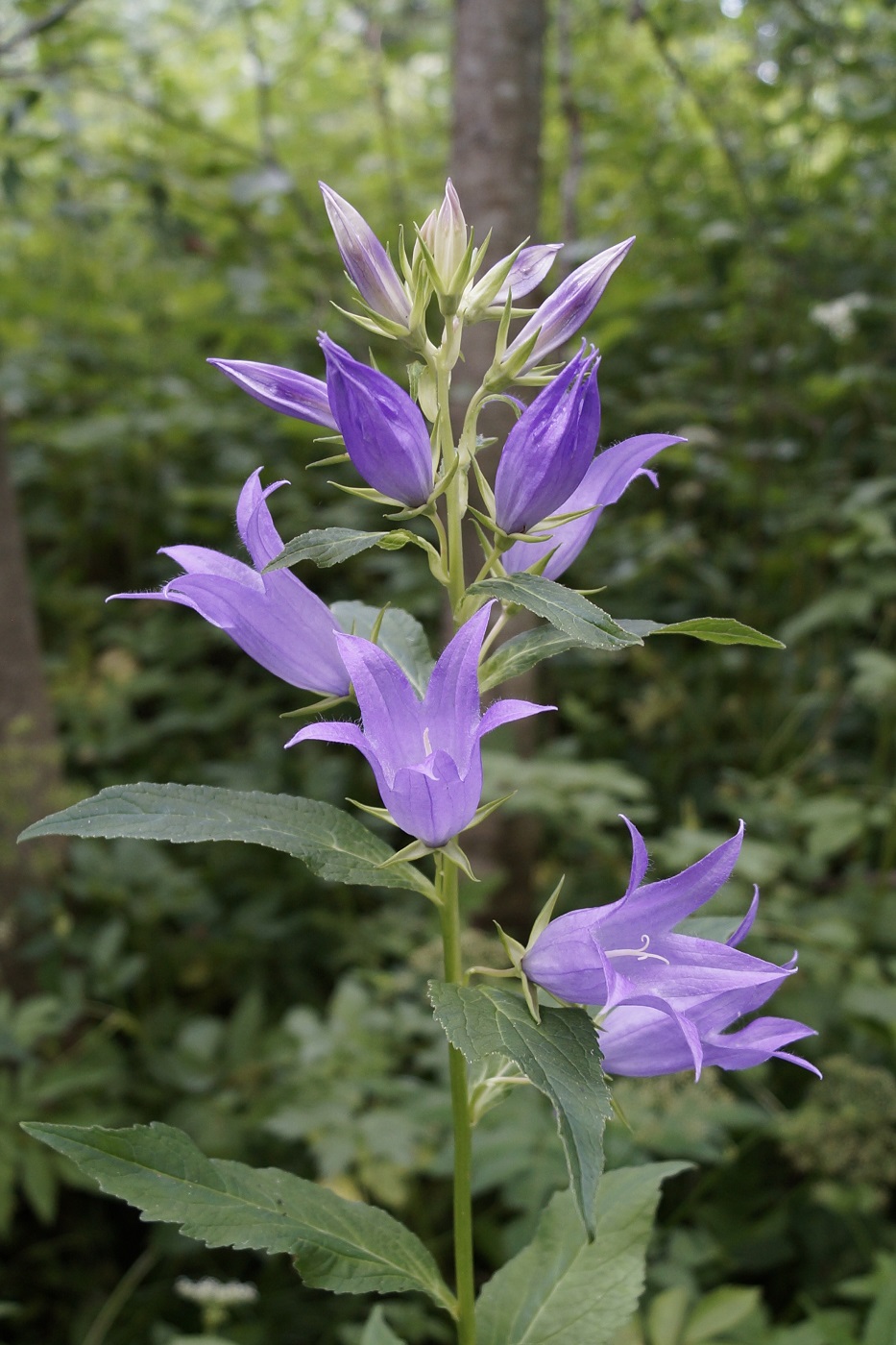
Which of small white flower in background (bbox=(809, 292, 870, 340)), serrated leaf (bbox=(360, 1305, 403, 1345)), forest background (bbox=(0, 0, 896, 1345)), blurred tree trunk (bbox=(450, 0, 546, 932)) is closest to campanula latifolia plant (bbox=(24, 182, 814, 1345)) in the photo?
serrated leaf (bbox=(360, 1305, 403, 1345))

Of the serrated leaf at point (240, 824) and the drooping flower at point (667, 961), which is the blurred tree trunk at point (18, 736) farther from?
the drooping flower at point (667, 961)

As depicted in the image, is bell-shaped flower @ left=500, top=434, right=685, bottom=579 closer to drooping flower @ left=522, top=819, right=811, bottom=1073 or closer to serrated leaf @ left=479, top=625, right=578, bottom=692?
serrated leaf @ left=479, top=625, right=578, bottom=692

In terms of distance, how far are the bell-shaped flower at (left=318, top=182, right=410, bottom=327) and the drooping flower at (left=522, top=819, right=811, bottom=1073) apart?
624 mm

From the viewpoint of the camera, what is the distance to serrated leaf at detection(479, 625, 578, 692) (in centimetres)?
106

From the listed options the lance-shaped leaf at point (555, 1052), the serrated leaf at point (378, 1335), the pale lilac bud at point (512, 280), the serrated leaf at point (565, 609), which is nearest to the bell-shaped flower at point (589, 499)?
the serrated leaf at point (565, 609)

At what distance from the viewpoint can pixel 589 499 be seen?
1116 mm

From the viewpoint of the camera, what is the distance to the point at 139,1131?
1020 mm

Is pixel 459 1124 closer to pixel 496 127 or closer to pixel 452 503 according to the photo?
pixel 452 503

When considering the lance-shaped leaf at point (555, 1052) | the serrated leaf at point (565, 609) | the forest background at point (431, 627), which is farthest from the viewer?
the forest background at point (431, 627)

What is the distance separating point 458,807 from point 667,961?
26 centimetres

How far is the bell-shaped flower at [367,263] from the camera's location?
1.03 meters

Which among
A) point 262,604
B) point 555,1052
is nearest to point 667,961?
point 555,1052

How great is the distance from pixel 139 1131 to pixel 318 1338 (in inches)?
72.1

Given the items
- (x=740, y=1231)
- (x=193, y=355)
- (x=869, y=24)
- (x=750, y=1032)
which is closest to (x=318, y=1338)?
(x=740, y=1231)
